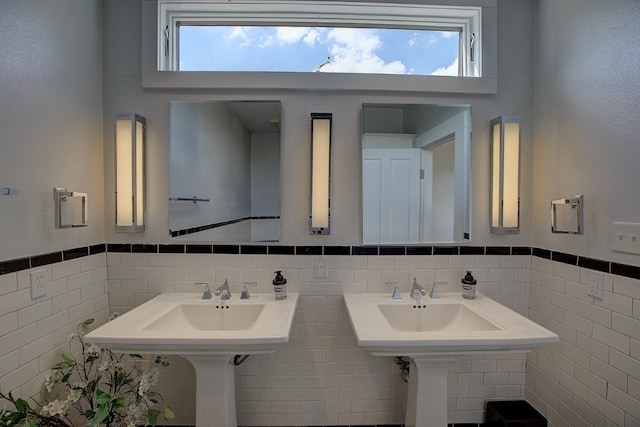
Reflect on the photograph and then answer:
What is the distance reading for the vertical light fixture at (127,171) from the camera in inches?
60.4

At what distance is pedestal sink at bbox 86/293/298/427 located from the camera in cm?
112

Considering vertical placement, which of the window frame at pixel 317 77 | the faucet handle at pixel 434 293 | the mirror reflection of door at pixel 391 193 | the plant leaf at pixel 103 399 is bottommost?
the plant leaf at pixel 103 399

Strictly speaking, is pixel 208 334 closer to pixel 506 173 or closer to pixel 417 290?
pixel 417 290

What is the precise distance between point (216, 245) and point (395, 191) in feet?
3.42

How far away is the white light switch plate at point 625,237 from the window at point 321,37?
103 centimetres

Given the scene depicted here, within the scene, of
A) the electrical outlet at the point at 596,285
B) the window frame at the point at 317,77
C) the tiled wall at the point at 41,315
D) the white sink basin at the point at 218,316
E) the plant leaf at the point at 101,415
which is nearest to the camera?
the plant leaf at the point at 101,415

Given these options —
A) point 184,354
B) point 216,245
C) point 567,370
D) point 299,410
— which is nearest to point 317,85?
point 216,245

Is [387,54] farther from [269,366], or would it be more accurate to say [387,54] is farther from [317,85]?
[269,366]

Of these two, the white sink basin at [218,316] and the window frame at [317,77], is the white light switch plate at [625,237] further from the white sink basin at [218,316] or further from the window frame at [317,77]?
the white sink basin at [218,316]

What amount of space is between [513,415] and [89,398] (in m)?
2.08

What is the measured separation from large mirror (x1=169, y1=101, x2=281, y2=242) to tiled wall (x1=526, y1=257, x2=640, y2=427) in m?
1.49

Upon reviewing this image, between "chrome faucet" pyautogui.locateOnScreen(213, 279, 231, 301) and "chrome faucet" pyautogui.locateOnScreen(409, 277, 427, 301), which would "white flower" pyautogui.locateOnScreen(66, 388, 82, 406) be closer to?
"chrome faucet" pyautogui.locateOnScreen(213, 279, 231, 301)

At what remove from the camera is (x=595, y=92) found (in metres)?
1.31

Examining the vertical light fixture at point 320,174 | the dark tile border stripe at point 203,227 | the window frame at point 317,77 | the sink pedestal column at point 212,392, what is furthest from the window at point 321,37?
the sink pedestal column at point 212,392
